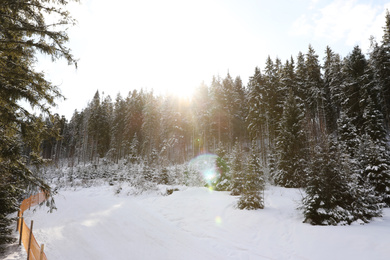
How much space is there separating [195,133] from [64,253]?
1655 inches

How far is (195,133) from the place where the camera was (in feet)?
165

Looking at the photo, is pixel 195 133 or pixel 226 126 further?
pixel 195 133

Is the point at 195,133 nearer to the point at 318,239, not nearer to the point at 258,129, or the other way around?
the point at 258,129

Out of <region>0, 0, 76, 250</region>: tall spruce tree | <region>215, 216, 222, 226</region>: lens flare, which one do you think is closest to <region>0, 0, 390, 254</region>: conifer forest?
<region>0, 0, 76, 250</region>: tall spruce tree

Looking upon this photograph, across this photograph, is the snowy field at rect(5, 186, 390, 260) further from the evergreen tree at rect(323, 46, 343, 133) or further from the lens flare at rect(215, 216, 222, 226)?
the evergreen tree at rect(323, 46, 343, 133)

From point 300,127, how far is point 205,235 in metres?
18.7

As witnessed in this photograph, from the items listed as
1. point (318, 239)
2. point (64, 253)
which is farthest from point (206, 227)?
point (64, 253)

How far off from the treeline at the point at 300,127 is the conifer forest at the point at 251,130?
10cm

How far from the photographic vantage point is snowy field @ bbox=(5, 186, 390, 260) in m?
8.18

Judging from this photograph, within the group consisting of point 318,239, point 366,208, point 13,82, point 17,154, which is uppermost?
point 13,82

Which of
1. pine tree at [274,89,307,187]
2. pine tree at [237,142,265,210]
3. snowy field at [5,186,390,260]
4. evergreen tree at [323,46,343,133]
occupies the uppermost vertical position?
evergreen tree at [323,46,343,133]

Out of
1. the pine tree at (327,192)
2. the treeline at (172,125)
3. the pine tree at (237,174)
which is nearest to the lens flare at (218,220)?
the pine tree at (327,192)

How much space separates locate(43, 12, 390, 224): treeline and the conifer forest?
105mm

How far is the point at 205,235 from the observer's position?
10875 mm
